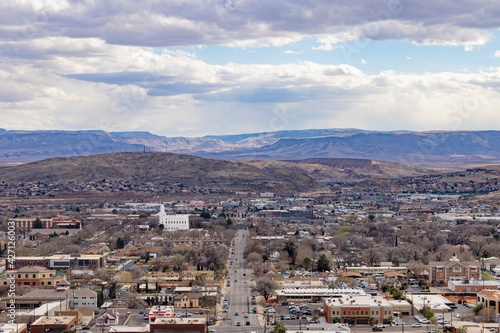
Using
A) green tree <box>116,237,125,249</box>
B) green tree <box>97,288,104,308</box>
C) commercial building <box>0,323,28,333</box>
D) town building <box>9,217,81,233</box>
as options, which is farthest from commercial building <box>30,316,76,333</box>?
town building <box>9,217,81,233</box>

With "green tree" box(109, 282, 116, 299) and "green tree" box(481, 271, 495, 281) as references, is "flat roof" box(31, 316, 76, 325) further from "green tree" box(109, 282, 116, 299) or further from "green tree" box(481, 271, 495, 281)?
"green tree" box(481, 271, 495, 281)

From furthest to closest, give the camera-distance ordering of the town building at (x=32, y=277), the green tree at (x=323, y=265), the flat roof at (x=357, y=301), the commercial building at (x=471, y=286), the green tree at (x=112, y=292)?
the green tree at (x=323, y=265), the town building at (x=32, y=277), the commercial building at (x=471, y=286), the green tree at (x=112, y=292), the flat roof at (x=357, y=301)

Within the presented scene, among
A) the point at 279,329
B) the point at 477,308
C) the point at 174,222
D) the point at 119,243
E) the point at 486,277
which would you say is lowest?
the point at 477,308

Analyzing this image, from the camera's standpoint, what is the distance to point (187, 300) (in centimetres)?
4916

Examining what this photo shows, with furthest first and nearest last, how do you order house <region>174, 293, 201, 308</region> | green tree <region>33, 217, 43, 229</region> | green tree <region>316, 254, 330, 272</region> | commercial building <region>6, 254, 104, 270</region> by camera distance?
green tree <region>33, 217, 43, 229</region> → commercial building <region>6, 254, 104, 270</region> → green tree <region>316, 254, 330, 272</region> → house <region>174, 293, 201, 308</region>

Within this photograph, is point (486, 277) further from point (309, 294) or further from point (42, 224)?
point (42, 224)

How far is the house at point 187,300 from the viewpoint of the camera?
1924 inches

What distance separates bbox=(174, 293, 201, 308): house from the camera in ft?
160

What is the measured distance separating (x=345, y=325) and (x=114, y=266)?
27039 mm

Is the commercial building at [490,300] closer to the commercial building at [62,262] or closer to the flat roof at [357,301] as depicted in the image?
the flat roof at [357,301]

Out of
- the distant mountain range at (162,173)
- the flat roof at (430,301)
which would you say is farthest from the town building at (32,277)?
the distant mountain range at (162,173)

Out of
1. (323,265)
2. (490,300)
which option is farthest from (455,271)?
(490,300)

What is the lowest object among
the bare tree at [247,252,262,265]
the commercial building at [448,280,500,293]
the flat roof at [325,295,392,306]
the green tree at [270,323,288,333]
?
the commercial building at [448,280,500,293]

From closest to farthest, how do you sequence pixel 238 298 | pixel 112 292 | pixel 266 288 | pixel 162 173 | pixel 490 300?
pixel 490 300 < pixel 238 298 < pixel 266 288 < pixel 112 292 < pixel 162 173
